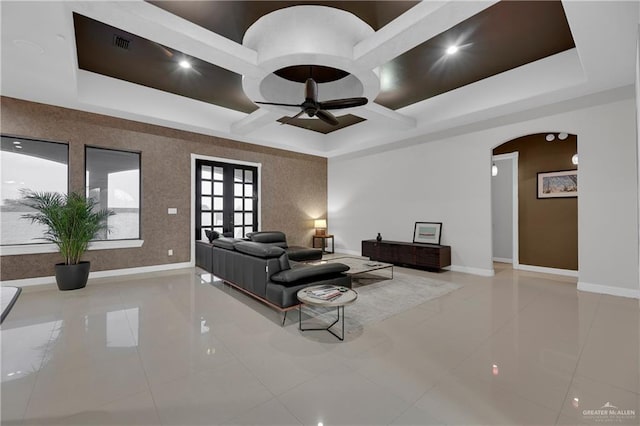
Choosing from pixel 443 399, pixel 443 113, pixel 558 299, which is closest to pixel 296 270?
pixel 443 399

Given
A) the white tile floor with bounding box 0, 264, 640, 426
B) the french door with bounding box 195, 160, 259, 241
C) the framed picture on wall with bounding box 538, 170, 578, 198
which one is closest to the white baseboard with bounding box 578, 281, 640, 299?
the white tile floor with bounding box 0, 264, 640, 426

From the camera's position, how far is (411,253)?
5.99 m

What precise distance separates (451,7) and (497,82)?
2906mm

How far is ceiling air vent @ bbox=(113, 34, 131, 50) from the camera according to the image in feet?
12.0

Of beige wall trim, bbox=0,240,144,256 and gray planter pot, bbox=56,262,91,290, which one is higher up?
beige wall trim, bbox=0,240,144,256

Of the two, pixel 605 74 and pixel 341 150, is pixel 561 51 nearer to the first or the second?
pixel 605 74

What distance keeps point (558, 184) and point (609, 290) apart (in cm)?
228

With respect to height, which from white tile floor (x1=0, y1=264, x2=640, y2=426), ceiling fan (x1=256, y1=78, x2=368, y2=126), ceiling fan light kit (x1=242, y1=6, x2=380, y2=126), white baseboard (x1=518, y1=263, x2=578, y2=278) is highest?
ceiling fan light kit (x1=242, y1=6, x2=380, y2=126)

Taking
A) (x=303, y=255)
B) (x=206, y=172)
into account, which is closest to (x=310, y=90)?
(x=303, y=255)

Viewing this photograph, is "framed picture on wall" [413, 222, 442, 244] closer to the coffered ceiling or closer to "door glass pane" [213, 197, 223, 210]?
the coffered ceiling

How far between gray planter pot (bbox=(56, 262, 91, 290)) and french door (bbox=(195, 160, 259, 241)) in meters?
2.19

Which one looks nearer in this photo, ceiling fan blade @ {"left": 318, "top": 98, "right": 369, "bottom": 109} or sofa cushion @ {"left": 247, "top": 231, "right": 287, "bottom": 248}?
ceiling fan blade @ {"left": 318, "top": 98, "right": 369, "bottom": 109}

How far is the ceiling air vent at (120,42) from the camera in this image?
365cm

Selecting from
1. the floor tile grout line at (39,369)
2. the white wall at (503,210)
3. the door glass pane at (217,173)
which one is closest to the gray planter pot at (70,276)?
the floor tile grout line at (39,369)
